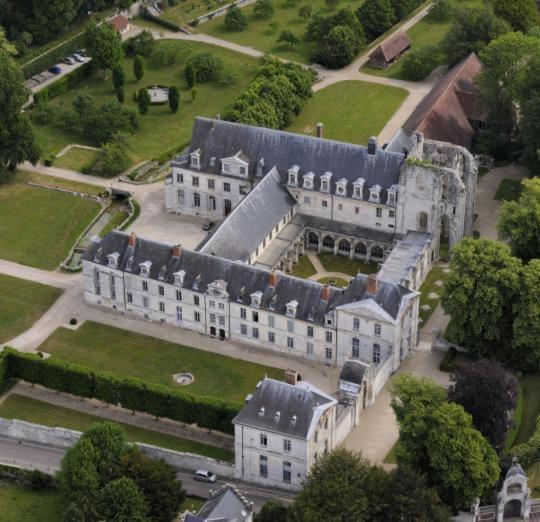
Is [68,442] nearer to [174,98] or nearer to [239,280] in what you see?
[239,280]

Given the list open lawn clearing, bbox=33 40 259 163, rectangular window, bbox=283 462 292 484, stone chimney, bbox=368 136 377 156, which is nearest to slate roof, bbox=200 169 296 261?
stone chimney, bbox=368 136 377 156

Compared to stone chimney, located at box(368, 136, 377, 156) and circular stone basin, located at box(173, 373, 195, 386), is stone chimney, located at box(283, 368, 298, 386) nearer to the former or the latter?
circular stone basin, located at box(173, 373, 195, 386)

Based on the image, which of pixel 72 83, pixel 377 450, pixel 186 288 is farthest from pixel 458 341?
pixel 72 83

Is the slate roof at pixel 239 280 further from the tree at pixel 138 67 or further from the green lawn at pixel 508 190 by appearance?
the tree at pixel 138 67

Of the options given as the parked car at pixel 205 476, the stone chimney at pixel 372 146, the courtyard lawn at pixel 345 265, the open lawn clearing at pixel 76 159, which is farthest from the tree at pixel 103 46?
the parked car at pixel 205 476

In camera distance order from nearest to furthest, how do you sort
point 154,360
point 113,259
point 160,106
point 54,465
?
point 54,465, point 154,360, point 113,259, point 160,106

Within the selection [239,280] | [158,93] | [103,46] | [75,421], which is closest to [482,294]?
[239,280]
